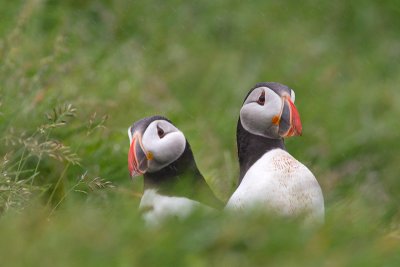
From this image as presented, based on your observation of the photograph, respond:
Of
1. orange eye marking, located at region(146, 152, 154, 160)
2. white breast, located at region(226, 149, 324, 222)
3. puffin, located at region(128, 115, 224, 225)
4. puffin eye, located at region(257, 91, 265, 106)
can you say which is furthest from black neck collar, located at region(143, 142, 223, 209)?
puffin eye, located at region(257, 91, 265, 106)

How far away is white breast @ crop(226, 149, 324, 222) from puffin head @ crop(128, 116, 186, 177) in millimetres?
348

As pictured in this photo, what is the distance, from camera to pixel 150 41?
32.1 ft

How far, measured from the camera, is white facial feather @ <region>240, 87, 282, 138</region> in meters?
5.73

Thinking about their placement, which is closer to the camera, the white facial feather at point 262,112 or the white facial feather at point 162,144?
the white facial feather at point 162,144

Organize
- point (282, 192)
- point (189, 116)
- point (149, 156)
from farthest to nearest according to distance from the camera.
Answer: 1. point (189, 116)
2. point (149, 156)
3. point (282, 192)

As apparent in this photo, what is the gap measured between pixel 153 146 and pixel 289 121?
54cm

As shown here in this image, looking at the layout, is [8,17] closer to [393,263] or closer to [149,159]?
[149,159]

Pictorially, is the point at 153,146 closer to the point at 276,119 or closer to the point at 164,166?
the point at 164,166

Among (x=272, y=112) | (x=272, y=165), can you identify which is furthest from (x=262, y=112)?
(x=272, y=165)

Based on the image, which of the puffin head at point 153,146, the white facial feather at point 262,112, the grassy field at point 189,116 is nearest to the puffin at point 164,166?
the puffin head at point 153,146

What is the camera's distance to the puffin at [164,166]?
5.53 meters

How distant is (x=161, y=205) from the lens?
5.40 m

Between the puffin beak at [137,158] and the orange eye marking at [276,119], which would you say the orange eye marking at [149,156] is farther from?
the orange eye marking at [276,119]

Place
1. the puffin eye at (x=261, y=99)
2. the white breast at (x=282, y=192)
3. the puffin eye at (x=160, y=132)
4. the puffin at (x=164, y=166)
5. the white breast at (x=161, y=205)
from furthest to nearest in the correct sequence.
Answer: the puffin eye at (x=261, y=99) < the puffin eye at (x=160, y=132) < the puffin at (x=164, y=166) < the white breast at (x=282, y=192) < the white breast at (x=161, y=205)
